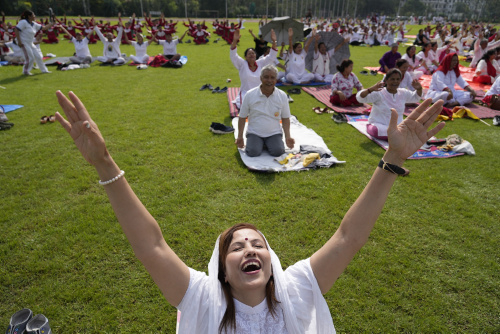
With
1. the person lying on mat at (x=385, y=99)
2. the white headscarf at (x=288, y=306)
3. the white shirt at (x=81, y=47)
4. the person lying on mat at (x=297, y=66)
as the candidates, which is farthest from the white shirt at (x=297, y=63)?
the white headscarf at (x=288, y=306)

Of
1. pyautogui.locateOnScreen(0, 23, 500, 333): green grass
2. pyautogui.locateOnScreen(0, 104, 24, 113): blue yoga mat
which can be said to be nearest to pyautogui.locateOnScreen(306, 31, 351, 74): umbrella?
pyautogui.locateOnScreen(0, 23, 500, 333): green grass

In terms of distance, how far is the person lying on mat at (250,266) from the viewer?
5.16 ft

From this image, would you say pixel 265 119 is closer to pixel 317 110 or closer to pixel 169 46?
pixel 317 110

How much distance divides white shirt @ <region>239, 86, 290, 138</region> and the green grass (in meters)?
0.74

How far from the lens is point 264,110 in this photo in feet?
19.1

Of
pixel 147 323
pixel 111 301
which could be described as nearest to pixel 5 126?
pixel 111 301

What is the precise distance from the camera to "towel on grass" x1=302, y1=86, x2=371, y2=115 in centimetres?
867

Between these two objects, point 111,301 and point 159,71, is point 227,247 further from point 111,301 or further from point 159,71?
point 159,71

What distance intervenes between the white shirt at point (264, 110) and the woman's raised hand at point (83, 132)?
4288mm

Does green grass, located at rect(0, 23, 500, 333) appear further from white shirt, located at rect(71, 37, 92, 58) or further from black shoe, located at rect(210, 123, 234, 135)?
white shirt, located at rect(71, 37, 92, 58)

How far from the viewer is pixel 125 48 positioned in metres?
20.1

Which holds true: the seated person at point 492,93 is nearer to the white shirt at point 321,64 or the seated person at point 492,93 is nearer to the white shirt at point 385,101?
the white shirt at point 385,101

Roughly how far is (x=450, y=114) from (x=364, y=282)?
705 cm

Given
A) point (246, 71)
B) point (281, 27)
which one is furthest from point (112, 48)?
point (246, 71)
